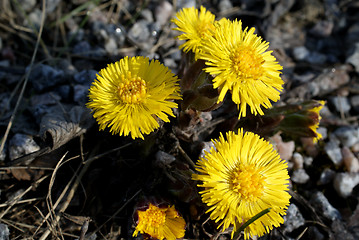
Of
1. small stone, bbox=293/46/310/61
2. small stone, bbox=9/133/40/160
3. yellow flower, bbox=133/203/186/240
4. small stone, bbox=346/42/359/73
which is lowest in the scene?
small stone, bbox=9/133/40/160

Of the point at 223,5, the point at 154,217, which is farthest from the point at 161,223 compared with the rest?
the point at 223,5

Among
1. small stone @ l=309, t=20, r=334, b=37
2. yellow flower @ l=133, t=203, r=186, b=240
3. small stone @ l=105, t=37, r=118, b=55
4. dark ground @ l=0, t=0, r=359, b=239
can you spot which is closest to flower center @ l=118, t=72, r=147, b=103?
dark ground @ l=0, t=0, r=359, b=239

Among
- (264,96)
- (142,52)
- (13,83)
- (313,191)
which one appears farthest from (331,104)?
(13,83)

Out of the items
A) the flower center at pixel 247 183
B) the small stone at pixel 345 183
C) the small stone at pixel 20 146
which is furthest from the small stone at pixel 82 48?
the small stone at pixel 345 183

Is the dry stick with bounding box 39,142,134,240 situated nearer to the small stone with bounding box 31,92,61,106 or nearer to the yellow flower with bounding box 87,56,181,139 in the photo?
the yellow flower with bounding box 87,56,181,139

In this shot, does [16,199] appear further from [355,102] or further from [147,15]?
[355,102]

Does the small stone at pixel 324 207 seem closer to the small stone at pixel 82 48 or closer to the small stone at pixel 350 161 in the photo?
the small stone at pixel 350 161

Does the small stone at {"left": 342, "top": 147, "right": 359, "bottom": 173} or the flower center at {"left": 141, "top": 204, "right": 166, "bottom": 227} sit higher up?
the small stone at {"left": 342, "top": 147, "right": 359, "bottom": 173}
